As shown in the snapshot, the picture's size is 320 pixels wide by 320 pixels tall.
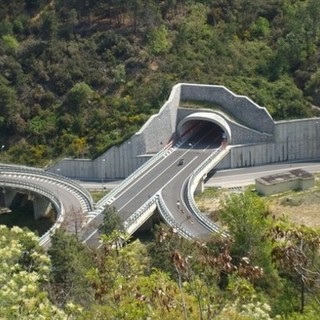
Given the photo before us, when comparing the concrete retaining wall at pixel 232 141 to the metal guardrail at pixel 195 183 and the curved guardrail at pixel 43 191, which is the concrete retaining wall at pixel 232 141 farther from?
the curved guardrail at pixel 43 191

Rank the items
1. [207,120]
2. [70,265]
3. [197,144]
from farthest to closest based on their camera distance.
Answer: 1. [197,144]
2. [207,120]
3. [70,265]

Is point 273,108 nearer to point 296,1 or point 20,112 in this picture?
point 296,1

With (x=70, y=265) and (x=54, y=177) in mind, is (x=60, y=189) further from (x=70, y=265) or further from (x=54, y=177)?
(x=70, y=265)

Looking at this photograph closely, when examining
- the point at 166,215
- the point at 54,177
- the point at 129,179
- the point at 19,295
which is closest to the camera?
the point at 19,295

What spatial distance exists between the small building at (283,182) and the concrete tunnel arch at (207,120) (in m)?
6.98

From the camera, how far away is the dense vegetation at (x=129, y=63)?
6538cm

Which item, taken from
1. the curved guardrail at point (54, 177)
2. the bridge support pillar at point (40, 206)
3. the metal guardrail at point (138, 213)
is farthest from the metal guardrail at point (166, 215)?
the bridge support pillar at point (40, 206)

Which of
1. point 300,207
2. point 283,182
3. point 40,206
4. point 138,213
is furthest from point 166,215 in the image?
point 40,206

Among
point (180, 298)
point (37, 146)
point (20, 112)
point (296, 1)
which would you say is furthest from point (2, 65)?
point (180, 298)

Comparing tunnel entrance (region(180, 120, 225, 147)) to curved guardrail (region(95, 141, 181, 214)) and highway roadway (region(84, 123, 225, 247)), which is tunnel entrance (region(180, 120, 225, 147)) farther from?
curved guardrail (region(95, 141, 181, 214))

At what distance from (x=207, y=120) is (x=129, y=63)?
37.6 ft

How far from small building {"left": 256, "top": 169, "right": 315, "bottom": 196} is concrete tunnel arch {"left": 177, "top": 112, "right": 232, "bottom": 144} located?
275 inches

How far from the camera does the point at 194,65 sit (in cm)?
6944

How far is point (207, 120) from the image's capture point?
6397 centimetres
